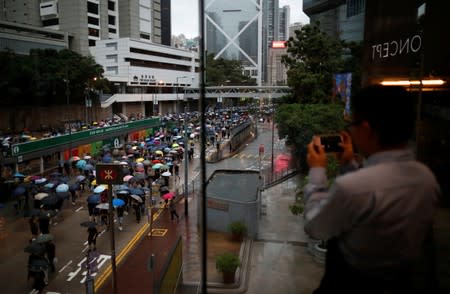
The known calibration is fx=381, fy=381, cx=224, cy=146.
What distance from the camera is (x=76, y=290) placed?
629cm

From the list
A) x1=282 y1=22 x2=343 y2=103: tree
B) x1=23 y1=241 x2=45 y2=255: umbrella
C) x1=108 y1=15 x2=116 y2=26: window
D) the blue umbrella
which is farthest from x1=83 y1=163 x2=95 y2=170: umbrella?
x1=108 y1=15 x2=116 y2=26: window

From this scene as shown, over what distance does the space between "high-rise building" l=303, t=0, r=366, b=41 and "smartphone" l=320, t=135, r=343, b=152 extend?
46.7ft

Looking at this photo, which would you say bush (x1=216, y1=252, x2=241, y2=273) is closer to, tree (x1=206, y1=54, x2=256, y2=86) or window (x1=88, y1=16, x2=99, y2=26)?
tree (x1=206, y1=54, x2=256, y2=86)

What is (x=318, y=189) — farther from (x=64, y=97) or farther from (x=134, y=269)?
(x=64, y=97)

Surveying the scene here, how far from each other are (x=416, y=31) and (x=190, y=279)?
5.09 metres

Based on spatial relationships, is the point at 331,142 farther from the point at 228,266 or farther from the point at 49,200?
the point at 49,200

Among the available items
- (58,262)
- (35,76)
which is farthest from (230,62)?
(58,262)

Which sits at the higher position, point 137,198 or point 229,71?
point 229,71

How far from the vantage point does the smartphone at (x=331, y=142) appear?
1.37 metres

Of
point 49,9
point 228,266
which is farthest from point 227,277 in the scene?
point 49,9

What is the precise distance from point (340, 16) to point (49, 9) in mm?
29872

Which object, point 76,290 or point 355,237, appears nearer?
point 355,237

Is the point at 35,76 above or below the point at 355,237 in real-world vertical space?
above

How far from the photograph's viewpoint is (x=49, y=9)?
129ft
